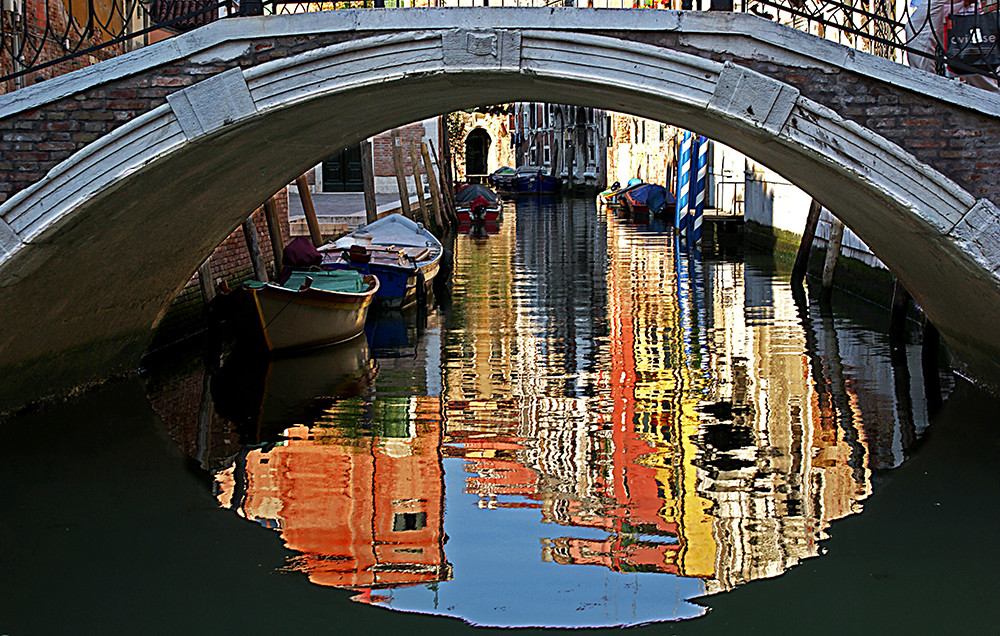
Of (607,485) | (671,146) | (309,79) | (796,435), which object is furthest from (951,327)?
(671,146)

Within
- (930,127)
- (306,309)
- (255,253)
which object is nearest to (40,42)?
(306,309)

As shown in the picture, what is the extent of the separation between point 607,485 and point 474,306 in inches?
237

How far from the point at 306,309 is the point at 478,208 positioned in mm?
13728

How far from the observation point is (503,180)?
36.3 metres

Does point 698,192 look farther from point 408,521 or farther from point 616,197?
point 408,521

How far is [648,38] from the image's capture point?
4688 millimetres

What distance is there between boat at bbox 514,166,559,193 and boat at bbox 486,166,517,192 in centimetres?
21

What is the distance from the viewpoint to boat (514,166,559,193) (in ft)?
116

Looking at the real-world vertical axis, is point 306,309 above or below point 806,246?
below

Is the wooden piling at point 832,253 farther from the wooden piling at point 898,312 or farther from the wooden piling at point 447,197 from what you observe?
the wooden piling at point 447,197

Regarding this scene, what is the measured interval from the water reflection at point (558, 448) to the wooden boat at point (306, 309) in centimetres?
18

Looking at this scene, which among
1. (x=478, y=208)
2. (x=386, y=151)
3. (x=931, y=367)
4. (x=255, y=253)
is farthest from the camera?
(x=478, y=208)

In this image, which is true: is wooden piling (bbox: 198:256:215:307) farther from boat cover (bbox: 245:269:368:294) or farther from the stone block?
the stone block

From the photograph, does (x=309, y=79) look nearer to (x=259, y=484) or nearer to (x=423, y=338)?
(x=259, y=484)
